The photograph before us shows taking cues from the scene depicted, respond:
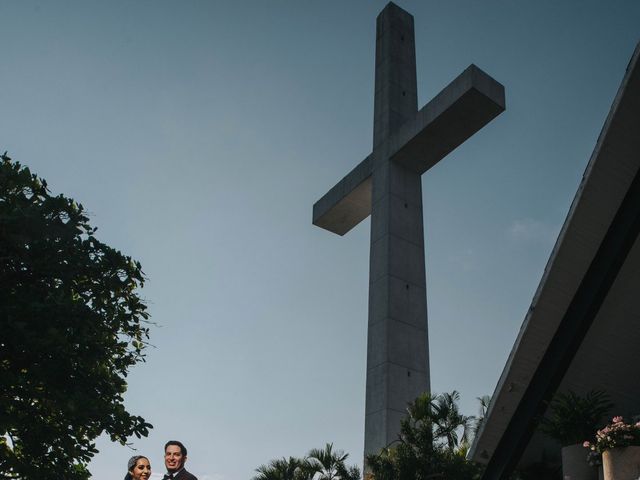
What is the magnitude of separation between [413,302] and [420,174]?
5.34 metres

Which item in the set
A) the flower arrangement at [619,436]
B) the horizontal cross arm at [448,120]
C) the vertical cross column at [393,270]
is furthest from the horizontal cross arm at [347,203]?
the flower arrangement at [619,436]

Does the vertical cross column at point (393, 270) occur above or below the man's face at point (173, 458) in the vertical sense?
above

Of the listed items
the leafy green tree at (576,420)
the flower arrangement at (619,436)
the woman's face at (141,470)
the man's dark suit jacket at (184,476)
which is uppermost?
the leafy green tree at (576,420)

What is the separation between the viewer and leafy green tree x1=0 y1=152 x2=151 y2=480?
47.2 feet

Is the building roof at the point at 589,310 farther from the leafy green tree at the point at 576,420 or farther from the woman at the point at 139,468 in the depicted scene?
the woman at the point at 139,468

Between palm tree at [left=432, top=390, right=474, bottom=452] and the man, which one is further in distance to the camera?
palm tree at [left=432, top=390, right=474, bottom=452]

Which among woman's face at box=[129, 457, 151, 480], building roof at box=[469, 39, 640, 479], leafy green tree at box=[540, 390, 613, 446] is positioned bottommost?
woman's face at box=[129, 457, 151, 480]

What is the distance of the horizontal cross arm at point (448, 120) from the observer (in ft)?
74.1

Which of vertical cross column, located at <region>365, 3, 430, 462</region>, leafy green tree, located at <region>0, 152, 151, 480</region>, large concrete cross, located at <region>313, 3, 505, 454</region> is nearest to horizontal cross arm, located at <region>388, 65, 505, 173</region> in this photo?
large concrete cross, located at <region>313, 3, 505, 454</region>

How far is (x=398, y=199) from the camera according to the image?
24859 mm

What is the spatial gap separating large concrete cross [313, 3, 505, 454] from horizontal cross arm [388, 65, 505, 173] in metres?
0.03

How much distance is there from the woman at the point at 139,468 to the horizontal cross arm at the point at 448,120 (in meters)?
17.6

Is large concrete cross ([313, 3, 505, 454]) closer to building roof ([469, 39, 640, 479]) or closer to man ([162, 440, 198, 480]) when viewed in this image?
building roof ([469, 39, 640, 479])

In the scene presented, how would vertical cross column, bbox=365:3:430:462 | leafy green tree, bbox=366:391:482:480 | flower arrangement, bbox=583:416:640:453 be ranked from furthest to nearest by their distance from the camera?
vertical cross column, bbox=365:3:430:462 → leafy green tree, bbox=366:391:482:480 → flower arrangement, bbox=583:416:640:453
